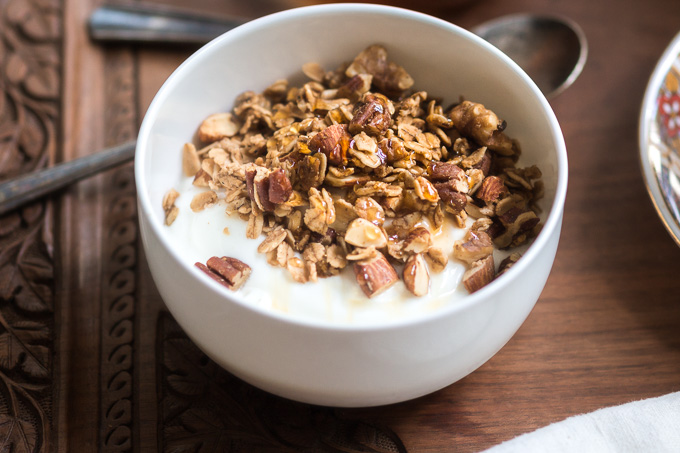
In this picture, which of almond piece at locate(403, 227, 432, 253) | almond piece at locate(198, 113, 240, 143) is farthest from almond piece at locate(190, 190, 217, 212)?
almond piece at locate(403, 227, 432, 253)

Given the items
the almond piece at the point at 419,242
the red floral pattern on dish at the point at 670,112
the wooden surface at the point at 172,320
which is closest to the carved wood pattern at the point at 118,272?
the wooden surface at the point at 172,320

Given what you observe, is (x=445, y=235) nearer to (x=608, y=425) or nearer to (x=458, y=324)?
(x=458, y=324)

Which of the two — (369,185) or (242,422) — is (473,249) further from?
(242,422)

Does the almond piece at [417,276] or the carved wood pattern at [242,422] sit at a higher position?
the almond piece at [417,276]

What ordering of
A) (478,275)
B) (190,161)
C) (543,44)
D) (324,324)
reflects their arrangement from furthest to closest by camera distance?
(543,44) → (190,161) → (478,275) → (324,324)

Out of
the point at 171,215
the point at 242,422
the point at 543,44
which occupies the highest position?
the point at 543,44

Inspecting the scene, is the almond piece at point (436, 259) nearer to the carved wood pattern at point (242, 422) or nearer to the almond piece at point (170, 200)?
the carved wood pattern at point (242, 422)

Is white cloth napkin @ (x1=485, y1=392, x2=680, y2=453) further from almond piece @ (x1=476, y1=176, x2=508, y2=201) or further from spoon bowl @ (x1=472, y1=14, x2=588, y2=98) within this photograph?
spoon bowl @ (x1=472, y1=14, x2=588, y2=98)

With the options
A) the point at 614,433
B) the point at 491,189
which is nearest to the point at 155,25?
the point at 491,189
